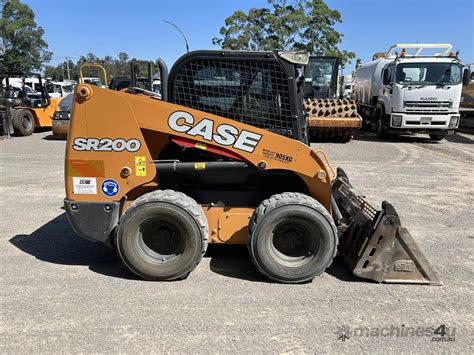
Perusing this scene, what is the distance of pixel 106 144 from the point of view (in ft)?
13.1

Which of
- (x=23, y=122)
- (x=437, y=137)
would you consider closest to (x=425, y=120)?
(x=437, y=137)

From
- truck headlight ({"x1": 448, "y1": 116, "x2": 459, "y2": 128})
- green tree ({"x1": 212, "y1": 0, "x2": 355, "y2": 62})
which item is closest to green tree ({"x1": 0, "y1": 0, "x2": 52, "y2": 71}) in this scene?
green tree ({"x1": 212, "y1": 0, "x2": 355, "y2": 62})

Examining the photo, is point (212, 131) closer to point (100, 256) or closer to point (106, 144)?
point (106, 144)

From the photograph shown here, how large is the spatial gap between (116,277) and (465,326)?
10.1 ft

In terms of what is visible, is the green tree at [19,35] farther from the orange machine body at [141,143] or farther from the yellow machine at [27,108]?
the orange machine body at [141,143]

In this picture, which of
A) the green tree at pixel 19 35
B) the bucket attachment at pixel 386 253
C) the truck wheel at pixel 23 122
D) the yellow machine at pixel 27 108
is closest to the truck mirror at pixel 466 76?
the bucket attachment at pixel 386 253

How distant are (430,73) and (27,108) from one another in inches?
571

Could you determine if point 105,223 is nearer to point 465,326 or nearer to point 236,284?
point 236,284

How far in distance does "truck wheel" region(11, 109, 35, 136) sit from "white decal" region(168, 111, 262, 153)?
13783 millimetres

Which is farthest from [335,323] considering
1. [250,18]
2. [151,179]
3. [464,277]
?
[250,18]

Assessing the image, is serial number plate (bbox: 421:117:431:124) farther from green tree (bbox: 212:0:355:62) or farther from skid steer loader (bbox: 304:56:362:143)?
green tree (bbox: 212:0:355:62)

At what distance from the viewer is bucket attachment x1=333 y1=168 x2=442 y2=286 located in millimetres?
3875

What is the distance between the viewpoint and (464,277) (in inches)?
169

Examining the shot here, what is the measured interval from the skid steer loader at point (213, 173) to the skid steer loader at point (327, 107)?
9484mm
